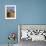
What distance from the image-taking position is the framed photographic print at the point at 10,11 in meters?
3.36

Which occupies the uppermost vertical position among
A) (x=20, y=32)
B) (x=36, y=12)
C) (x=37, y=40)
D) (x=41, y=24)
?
(x=36, y=12)

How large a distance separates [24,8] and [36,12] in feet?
1.17

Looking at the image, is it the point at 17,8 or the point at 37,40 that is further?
the point at 17,8

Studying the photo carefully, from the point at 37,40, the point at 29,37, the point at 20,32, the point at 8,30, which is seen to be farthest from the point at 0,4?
the point at 37,40

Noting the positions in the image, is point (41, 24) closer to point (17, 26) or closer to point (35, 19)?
point (35, 19)

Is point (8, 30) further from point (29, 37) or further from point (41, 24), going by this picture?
point (41, 24)

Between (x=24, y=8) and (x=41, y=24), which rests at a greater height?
(x=24, y=8)

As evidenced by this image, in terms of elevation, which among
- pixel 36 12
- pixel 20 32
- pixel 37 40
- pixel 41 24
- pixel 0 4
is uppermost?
pixel 0 4

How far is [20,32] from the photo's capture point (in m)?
3.24

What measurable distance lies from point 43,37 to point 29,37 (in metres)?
0.37

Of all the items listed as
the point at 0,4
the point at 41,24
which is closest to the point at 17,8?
the point at 0,4

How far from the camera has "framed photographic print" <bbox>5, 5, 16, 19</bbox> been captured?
3.36 metres

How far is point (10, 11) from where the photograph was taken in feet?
11.0

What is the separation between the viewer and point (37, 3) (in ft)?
11.0
